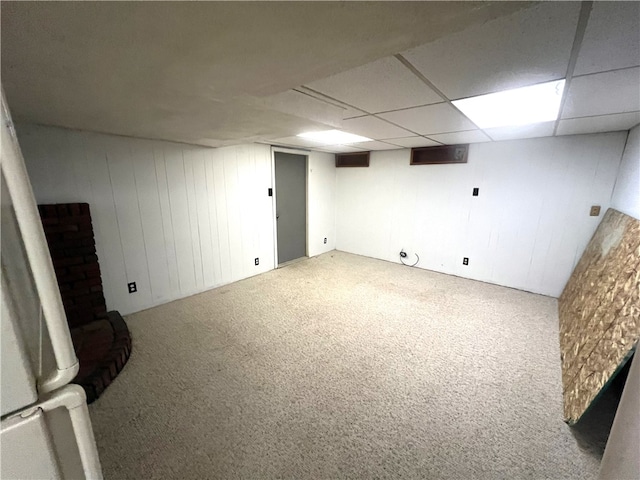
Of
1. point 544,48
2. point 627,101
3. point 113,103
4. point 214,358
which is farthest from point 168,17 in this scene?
point 627,101

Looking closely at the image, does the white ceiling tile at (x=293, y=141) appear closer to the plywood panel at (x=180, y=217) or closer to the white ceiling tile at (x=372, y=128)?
the white ceiling tile at (x=372, y=128)

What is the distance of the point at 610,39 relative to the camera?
1.02 m

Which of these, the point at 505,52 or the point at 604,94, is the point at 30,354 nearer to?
the point at 505,52

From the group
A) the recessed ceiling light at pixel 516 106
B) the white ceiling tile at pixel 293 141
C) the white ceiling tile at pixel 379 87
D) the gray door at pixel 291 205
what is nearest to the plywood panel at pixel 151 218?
the white ceiling tile at pixel 293 141

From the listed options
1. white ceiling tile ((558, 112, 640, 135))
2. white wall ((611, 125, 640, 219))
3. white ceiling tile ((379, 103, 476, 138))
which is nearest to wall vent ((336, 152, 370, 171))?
white ceiling tile ((379, 103, 476, 138))

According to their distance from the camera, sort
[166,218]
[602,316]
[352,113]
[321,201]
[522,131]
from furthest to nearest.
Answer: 1. [321,201]
2. [166,218]
3. [522,131]
4. [352,113]
5. [602,316]

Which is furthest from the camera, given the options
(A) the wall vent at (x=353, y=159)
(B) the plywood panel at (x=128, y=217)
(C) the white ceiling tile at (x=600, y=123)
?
(A) the wall vent at (x=353, y=159)

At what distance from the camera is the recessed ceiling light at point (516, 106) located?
1617mm

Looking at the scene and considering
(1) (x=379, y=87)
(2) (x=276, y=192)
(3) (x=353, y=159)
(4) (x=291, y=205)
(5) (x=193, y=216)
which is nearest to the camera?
(1) (x=379, y=87)

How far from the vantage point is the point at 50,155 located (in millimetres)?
2332

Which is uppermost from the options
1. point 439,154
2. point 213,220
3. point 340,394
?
point 439,154

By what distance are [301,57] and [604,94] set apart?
194 centimetres

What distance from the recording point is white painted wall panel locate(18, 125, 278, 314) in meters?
2.43

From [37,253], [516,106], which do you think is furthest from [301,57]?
[516,106]
